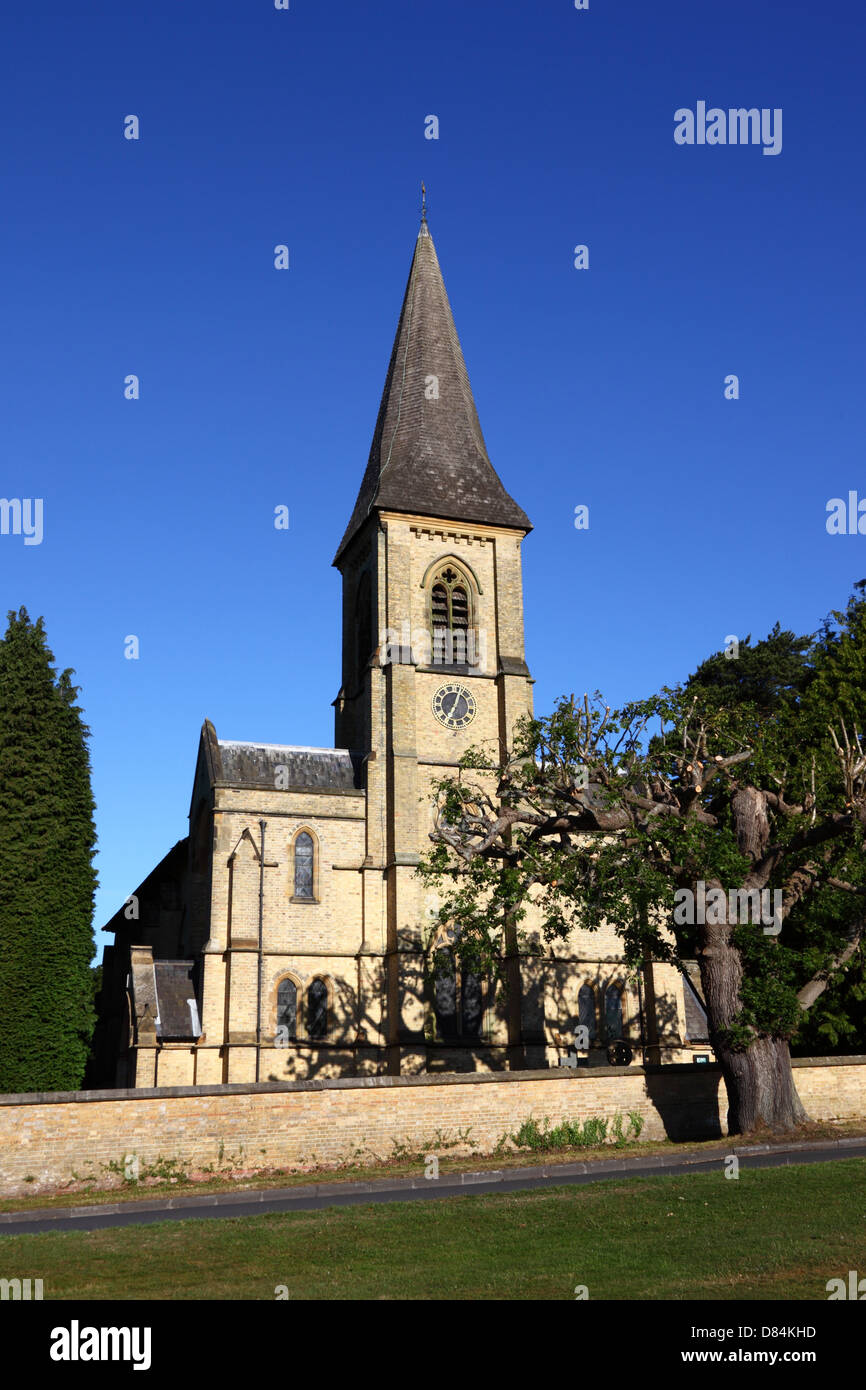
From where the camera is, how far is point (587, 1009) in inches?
1458

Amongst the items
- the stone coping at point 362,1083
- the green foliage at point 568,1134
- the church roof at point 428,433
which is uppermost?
the church roof at point 428,433

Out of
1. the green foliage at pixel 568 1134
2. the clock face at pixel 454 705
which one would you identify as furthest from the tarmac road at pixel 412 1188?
the clock face at pixel 454 705

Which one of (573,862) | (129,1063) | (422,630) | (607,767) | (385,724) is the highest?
(422,630)

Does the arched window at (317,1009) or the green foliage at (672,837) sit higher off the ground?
the green foliage at (672,837)

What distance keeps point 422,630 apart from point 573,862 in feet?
59.0

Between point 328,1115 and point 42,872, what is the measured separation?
14.0 m

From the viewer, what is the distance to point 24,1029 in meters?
29.3

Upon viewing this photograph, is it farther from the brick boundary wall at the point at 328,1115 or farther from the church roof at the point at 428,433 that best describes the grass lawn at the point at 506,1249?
the church roof at the point at 428,433

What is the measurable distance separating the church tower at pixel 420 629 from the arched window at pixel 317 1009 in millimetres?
1866

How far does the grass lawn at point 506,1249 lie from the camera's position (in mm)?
8977

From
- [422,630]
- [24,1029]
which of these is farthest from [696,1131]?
[422,630]

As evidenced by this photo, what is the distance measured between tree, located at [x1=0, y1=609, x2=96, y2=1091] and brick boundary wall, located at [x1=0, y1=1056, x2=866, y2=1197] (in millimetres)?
10319
